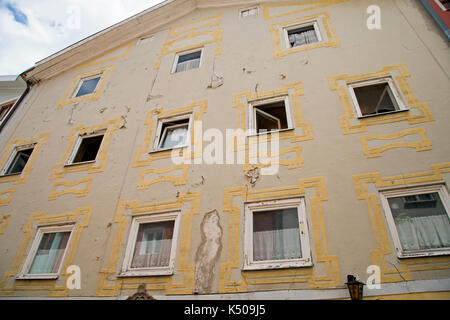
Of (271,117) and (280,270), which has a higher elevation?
(271,117)

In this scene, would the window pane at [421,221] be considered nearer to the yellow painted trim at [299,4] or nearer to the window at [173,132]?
the window at [173,132]

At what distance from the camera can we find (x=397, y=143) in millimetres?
5469

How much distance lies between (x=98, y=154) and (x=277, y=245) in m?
5.70

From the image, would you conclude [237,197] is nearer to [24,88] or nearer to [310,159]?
[310,159]

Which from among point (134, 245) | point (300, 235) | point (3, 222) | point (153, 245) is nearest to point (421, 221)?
point (300, 235)

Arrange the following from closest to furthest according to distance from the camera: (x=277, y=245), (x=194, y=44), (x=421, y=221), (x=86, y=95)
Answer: (x=421, y=221), (x=277, y=245), (x=194, y=44), (x=86, y=95)

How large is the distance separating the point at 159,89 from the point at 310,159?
18.4 feet

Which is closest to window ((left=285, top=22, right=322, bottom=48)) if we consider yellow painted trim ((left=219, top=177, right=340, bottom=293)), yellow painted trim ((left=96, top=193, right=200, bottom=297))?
yellow painted trim ((left=219, top=177, right=340, bottom=293))

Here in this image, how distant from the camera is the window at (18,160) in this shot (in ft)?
30.1

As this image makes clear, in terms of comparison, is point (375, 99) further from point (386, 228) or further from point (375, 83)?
point (386, 228)

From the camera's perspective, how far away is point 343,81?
688cm

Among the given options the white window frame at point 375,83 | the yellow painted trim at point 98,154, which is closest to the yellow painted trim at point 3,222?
the yellow painted trim at point 98,154

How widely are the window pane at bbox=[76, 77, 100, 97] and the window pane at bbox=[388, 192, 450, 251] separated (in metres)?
10.6

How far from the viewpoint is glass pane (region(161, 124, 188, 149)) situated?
24.7 ft
